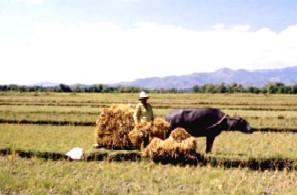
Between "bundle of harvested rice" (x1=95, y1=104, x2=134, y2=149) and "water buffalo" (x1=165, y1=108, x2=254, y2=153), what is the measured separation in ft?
5.93

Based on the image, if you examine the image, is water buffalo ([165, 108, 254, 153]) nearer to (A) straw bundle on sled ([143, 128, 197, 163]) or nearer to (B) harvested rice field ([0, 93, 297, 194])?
(B) harvested rice field ([0, 93, 297, 194])

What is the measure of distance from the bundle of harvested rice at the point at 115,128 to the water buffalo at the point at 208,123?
1806 mm

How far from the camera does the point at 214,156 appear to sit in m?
12.2

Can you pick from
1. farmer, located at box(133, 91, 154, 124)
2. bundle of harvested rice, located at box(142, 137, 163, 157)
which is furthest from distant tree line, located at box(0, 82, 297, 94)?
bundle of harvested rice, located at box(142, 137, 163, 157)

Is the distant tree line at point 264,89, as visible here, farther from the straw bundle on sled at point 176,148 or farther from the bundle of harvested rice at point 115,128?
the straw bundle on sled at point 176,148

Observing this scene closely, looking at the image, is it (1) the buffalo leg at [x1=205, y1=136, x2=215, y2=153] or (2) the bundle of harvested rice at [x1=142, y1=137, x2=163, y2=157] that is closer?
(2) the bundle of harvested rice at [x1=142, y1=137, x2=163, y2=157]

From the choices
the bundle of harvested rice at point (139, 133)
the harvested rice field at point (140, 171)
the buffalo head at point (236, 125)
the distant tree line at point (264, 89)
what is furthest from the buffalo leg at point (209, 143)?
the distant tree line at point (264, 89)

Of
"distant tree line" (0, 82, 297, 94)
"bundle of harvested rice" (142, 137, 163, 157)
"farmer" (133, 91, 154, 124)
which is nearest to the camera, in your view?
"bundle of harvested rice" (142, 137, 163, 157)

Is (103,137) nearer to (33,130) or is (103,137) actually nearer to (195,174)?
(195,174)

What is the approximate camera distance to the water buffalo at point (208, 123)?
46.3 feet

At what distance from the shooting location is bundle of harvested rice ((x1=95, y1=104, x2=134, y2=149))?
13.5 m

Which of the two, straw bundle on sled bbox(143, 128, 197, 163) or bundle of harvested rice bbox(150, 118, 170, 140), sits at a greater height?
bundle of harvested rice bbox(150, 118, 170, 140)

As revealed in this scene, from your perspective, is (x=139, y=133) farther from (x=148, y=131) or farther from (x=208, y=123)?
(x=208, y=123)

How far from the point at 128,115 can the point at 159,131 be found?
5.23 ft
